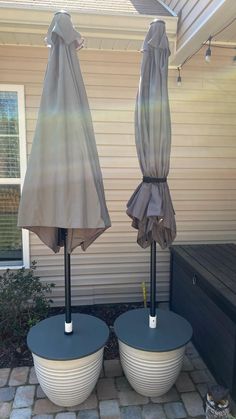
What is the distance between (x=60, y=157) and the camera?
2.04 metres

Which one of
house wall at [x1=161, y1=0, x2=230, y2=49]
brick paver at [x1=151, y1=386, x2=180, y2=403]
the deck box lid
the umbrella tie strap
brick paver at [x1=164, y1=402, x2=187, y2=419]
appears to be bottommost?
brick paver at [x1=164, y1=402, x2=187, y2=419]

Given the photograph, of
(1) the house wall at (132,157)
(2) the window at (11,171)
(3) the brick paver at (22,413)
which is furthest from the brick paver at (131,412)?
(2) the window at (11,171)

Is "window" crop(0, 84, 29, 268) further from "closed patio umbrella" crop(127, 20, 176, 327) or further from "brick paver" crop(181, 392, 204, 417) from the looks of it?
"brick paver" crop(181, 392, 204, 417)

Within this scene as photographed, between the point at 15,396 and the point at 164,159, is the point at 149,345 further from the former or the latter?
the point at 164,159

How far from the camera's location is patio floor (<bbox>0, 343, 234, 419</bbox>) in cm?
230

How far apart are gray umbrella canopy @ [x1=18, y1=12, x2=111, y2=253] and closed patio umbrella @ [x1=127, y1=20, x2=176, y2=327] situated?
0.41 meters

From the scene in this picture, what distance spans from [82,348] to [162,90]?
1861 mm

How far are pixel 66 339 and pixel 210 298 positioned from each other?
47.0 inches

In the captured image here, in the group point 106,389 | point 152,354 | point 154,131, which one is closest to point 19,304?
point 106,389

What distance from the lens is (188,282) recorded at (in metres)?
3.22

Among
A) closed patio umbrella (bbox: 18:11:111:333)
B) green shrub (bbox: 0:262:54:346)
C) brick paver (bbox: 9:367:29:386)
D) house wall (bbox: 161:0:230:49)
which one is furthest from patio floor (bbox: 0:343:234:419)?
house wall (bbox: 161:0:230:49)

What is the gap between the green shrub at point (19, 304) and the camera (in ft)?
10.4

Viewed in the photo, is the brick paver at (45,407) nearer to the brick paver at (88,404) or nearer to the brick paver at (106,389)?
→ the brick paver at (88,404)

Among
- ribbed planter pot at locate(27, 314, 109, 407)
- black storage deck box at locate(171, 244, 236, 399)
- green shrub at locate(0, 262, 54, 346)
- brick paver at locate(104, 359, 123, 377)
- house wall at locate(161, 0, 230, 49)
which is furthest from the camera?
green shrub at locate(0, 262, 54, 346)
